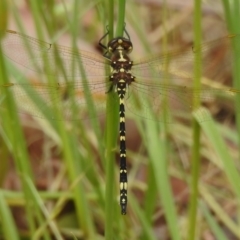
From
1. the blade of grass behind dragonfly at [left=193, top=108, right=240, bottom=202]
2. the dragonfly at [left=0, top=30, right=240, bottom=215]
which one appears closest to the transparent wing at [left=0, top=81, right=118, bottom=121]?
the dragonfly at [left=0, top=30, right=240, bottom=215]

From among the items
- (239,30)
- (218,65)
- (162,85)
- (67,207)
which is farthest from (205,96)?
(218,65)

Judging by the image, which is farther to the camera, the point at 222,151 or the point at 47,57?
the point at 47,57

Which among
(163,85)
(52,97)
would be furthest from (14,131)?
(163,85)

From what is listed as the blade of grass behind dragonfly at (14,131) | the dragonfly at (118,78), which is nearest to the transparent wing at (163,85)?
the dragonfly at (118,78)

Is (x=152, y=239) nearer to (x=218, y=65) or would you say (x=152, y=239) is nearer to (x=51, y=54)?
(x=51, y=54)

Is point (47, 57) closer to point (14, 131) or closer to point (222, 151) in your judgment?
point (14, 131)

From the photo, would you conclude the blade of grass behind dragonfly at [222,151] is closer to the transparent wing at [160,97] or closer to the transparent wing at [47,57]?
the transparent wing at [160,97]

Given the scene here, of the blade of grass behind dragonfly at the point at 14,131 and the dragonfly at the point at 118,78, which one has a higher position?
the dragonfly at the point at 118,78

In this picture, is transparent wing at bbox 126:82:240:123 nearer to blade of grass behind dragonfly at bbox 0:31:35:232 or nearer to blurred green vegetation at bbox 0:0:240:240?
blurred green vegetation at bbox 0:0:240:240
